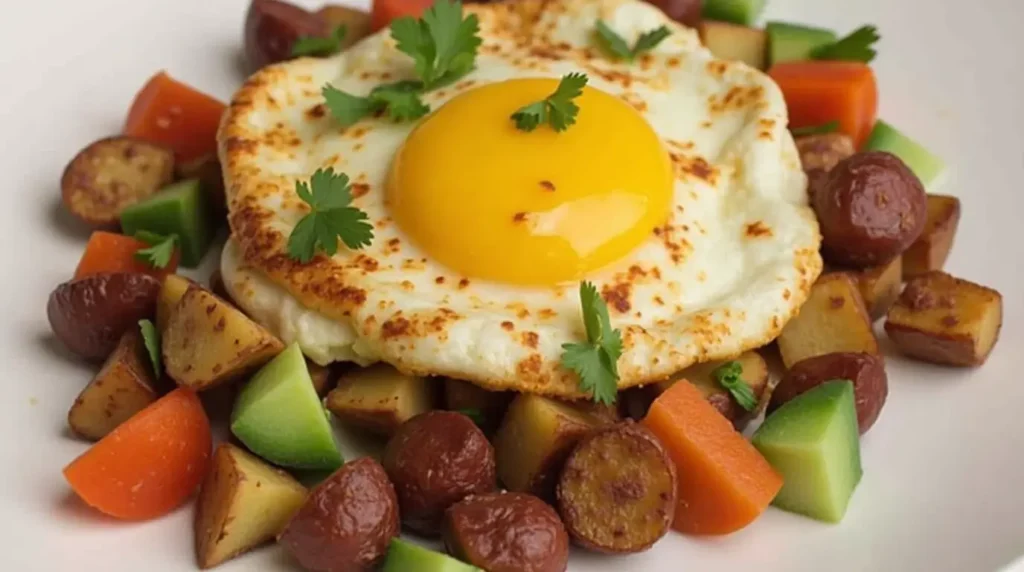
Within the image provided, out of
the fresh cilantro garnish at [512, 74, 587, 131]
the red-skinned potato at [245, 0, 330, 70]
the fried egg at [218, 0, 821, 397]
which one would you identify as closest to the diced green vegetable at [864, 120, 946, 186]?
the fried egg at [218, 0, 821, 397]

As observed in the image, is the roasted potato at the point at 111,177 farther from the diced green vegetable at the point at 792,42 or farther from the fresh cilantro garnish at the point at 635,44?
the diced green vegetable at the point at 792,42

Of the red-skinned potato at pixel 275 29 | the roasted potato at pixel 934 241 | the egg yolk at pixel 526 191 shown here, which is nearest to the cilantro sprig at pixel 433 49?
the egg yolk at pixel 526 191

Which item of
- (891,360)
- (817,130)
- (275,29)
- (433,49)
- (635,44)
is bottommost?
(891,360)

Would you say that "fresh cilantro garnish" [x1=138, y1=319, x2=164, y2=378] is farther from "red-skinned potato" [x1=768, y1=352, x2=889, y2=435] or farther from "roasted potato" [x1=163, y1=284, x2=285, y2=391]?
"red-skinned potato" [x1=768, y1=352, x2=889, y2=435]

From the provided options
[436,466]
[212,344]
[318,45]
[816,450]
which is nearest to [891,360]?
[816,450]

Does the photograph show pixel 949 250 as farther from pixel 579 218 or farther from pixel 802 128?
pixel 579 218

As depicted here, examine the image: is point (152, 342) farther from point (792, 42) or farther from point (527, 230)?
point (792, 42)

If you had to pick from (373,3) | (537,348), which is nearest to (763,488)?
(537,348)
